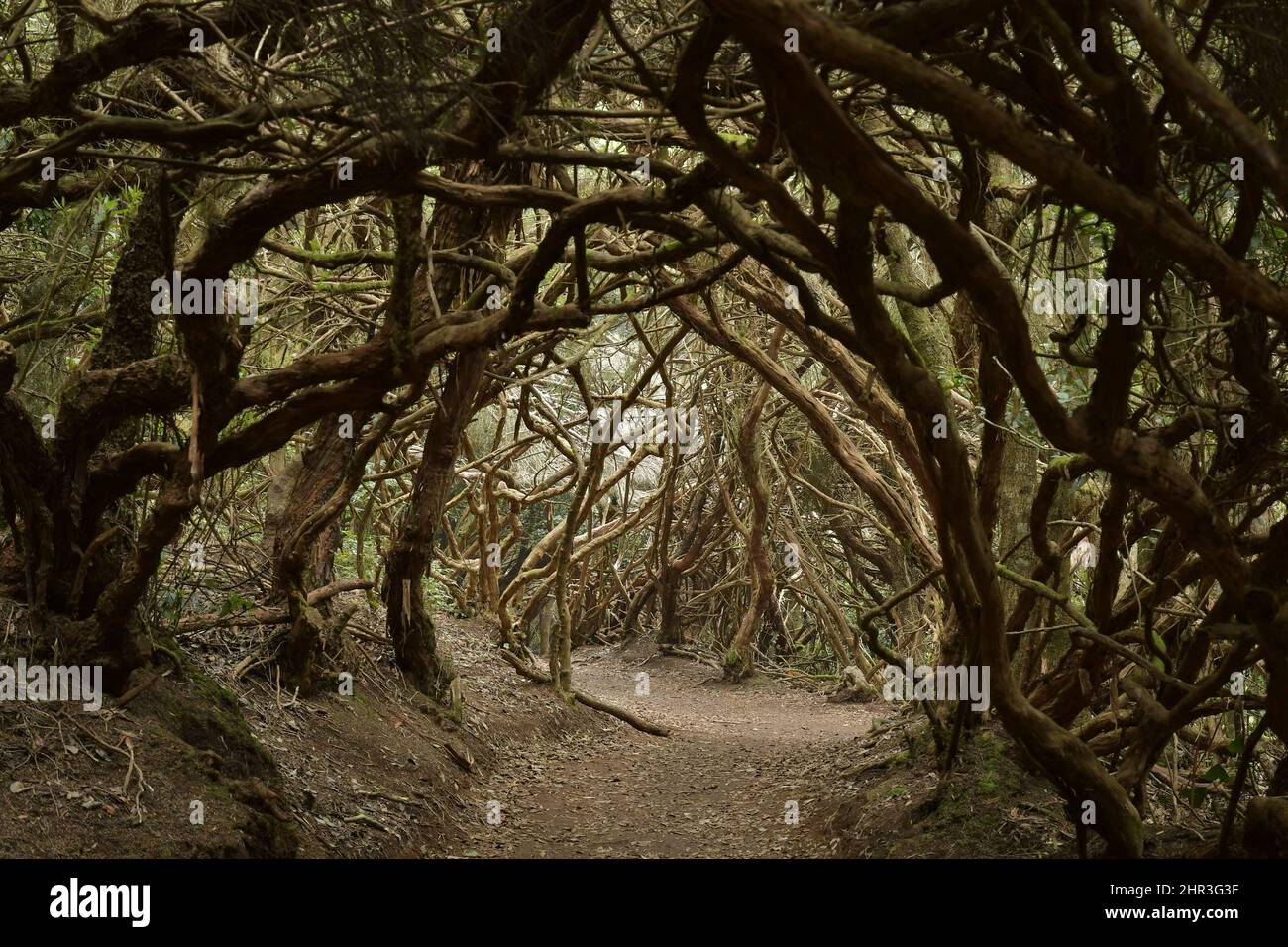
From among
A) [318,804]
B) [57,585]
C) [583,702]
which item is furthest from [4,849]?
[583,702]

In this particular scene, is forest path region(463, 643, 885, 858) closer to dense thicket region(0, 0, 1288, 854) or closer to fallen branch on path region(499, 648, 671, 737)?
fallen branch on path region(499, 648, 671, 737)

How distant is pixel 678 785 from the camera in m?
7.14

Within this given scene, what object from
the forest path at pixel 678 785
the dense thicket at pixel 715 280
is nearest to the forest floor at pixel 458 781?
the forest path at pixel 678 785

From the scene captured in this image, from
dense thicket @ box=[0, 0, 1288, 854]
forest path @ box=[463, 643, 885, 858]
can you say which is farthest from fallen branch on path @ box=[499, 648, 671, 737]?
dense thicket @ box=[0, 0, 1288, 854]

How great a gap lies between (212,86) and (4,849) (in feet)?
8.30

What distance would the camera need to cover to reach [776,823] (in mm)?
6012

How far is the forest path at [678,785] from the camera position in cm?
562

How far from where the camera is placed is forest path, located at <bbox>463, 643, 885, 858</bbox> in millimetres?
5625

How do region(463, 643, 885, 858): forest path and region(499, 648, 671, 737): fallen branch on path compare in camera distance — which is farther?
region(499, 648, 671, 737): fallen branch on path

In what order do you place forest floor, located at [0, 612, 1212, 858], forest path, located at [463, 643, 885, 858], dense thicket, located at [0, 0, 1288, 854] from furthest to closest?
forest path, located at [463, 643, 885, 858] < forest floor, located at [0, 612, 1212, 858] < dense thicket, located at [0, 0, 1288, 854]

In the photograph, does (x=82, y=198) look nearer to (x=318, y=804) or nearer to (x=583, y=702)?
(x=318, y=804)

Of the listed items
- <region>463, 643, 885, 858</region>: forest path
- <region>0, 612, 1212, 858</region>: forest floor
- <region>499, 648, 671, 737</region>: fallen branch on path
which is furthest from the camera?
<region>499, 648, 671, 737</region>: fallen branch on path

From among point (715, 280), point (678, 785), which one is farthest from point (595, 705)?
point (715, 280)

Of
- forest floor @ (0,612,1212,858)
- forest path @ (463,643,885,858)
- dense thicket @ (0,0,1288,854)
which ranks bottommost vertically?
forest path @ (463,643,885,858)
